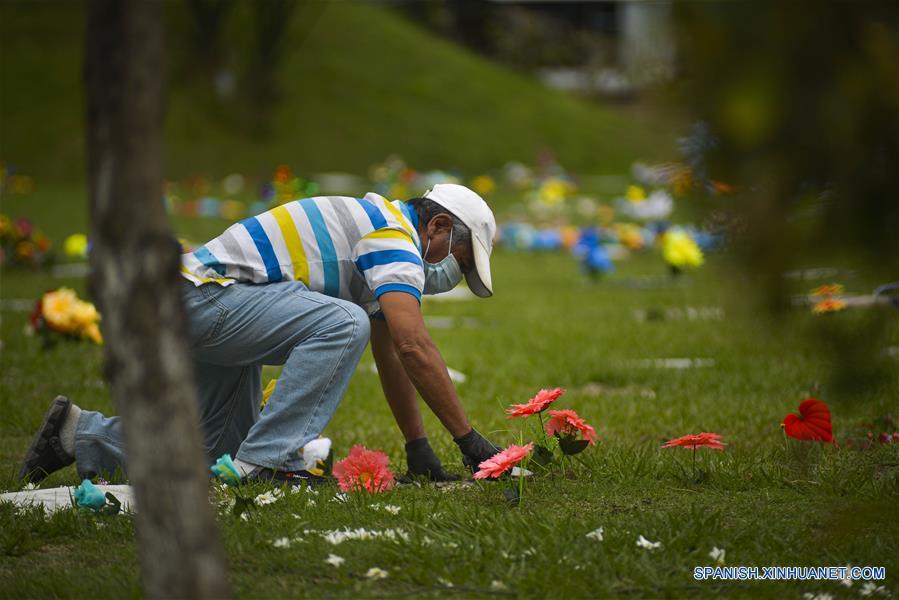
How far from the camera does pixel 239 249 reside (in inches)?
154

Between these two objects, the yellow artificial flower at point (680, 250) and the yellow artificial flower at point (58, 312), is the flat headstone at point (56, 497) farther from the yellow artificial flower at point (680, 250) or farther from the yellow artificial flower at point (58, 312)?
the yellow artificial flower at point (680, 250)

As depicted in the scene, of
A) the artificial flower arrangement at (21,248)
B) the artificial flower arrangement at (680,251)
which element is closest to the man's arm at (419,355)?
the artificial flower arrangement at (680,251)

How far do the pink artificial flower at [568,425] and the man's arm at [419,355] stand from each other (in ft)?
1.24

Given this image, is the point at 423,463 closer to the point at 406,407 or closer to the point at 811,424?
the point at 406,407

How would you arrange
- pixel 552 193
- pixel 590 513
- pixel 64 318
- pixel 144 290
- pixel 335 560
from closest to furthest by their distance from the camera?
pixel 144 290 < pixel 335 560 < pixel 590 513 < pixel 64 318 < pixel 552 193

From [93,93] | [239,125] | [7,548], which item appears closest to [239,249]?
[7,548]

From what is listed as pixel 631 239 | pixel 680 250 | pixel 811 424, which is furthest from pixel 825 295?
pixel 631 239

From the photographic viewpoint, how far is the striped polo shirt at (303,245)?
386cm

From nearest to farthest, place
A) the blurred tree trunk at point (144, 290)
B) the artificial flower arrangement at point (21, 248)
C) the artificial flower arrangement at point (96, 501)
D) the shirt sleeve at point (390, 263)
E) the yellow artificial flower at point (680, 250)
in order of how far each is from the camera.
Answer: the blurred tree trunk at point (144, 290)
the artificial flower arrangement at point (96, 501)
the shirt sleeve at point (390, 263)
the yellow artificial flower at point (680, 250)
the artificial flower arrangement at point (21, 248)

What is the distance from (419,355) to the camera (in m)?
3.52

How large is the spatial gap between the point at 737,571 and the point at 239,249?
1.98m

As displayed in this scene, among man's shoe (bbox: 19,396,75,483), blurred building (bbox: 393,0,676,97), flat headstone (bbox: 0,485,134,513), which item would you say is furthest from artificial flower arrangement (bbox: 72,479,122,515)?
blurred building (bbox: 393,0,676,97)

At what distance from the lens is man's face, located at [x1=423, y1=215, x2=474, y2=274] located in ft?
12.8

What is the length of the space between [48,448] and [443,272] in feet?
5.08
